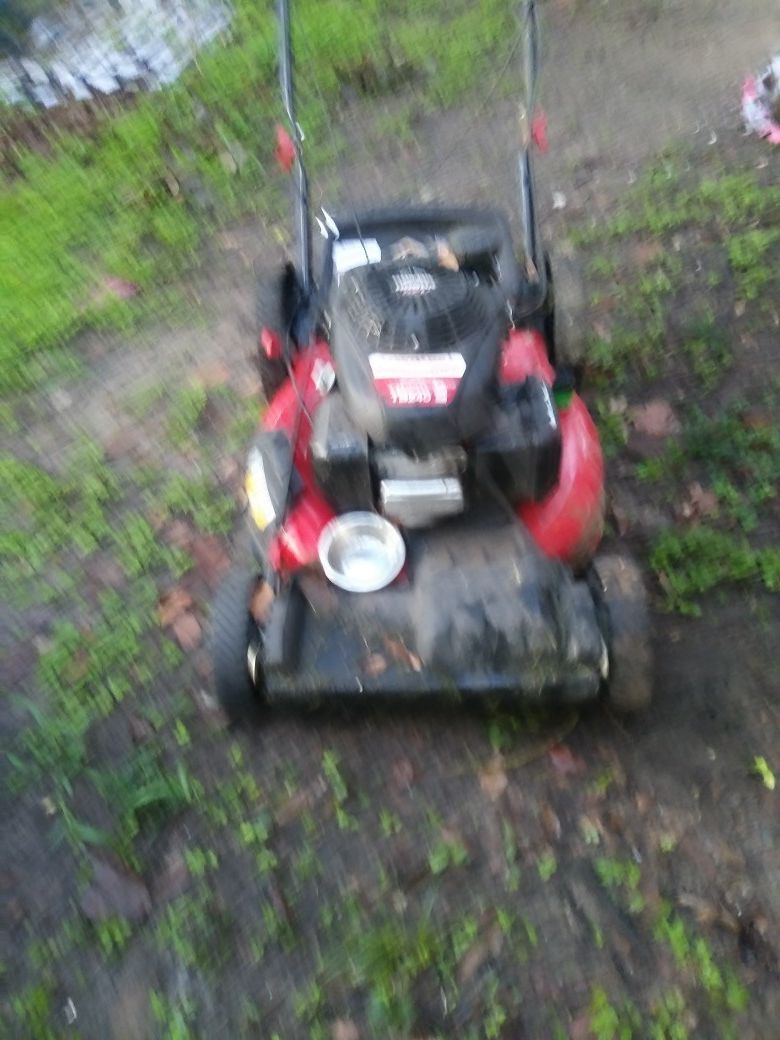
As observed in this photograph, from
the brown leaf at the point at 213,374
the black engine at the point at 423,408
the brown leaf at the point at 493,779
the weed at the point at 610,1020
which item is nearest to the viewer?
the weed at the point at 610,1020

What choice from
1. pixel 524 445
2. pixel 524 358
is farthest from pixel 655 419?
pixel 524 445

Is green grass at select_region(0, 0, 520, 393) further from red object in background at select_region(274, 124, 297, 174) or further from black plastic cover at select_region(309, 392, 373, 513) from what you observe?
black plastic cover at select_region(309, 392, 373, 513)

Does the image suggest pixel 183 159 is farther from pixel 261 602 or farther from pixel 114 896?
pixel 114 896

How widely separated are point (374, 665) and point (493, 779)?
404 mm

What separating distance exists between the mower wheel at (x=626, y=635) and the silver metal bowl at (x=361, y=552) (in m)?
0.39

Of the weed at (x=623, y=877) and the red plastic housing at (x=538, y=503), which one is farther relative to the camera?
the red plastic housing at (x=538, y=503)

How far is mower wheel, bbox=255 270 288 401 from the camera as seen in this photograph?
97.3 inches

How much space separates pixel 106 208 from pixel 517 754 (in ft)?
8.51

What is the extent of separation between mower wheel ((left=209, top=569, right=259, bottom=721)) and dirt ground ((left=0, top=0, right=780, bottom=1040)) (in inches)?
5.9

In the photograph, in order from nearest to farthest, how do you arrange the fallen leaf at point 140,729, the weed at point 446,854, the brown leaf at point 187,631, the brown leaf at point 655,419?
the weed at point 446,854, the fallen leaf at point 140,729, the brown leaf at point 187,631, the brown leaf at point 655,419

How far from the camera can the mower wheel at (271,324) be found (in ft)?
8.11

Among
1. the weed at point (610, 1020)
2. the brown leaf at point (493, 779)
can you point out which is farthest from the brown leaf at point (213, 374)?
the weed at point (610, 1020)

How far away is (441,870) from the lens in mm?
1972

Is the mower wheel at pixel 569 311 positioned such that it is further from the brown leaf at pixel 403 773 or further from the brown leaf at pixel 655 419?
the brown leaf at pixel 403 773
